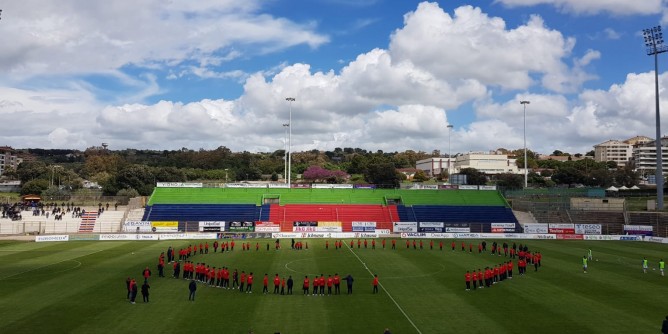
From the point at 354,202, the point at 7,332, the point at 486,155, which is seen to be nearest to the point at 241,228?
the point at 354,202

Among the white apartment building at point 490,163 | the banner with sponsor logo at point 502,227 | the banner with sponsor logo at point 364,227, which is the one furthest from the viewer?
the white apartment building at point 490,163

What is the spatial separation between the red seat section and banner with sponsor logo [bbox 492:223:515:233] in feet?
45.7

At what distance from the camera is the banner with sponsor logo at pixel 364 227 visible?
214ft

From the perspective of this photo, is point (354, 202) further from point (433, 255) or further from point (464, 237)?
point (433, 255)

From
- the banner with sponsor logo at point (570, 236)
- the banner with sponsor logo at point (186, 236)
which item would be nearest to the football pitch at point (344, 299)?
the banner with sponsor logo at point (186, 236)

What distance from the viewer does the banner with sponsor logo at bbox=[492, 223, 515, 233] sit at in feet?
218

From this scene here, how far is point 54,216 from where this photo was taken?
6769 centimetres

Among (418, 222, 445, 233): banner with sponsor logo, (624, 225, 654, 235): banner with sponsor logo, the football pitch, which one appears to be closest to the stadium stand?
(418, 222, 445, 233): banner with sponsor logo

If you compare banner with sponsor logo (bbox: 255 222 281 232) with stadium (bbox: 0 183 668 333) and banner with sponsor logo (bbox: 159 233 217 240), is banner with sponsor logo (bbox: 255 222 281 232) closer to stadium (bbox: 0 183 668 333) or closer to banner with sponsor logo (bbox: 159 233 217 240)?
stadium (bbox: 0 183 668 333)

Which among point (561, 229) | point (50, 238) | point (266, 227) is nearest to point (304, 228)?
point (266, 227)

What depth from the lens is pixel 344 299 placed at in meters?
26.6

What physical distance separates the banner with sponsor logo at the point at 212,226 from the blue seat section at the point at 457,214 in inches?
1029

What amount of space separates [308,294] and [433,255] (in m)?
19.8

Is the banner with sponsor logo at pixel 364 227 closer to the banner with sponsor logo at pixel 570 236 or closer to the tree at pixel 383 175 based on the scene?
the banner with sponsor logo at pixel 570 236
